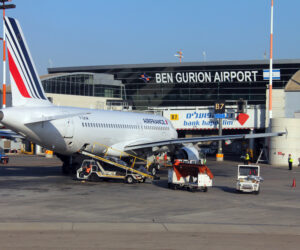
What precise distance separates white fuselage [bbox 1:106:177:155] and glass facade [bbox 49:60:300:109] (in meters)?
41.4

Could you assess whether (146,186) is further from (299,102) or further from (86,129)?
(299,102)

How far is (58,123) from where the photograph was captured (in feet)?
107

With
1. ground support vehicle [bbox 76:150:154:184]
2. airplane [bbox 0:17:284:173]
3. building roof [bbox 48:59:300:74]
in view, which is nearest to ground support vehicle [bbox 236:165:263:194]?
ground support vehicle [bbox 76:150:154:184]

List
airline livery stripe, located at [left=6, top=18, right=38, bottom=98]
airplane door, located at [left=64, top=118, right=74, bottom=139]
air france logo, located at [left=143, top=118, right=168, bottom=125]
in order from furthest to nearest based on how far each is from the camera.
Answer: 1. air france logo, located at [left=143, top=118, right=168, bottom=125]
2. airplane door, located at [left=64, top=118, right=74, bottom=139]
3. airline livery stripe, located at [left=6, top=18, right=38, bottom=98]

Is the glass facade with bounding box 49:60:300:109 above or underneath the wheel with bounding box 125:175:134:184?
above

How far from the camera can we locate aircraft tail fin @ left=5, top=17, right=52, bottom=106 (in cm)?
3106

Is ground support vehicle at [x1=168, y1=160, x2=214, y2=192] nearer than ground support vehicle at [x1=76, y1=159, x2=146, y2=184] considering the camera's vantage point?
Yes

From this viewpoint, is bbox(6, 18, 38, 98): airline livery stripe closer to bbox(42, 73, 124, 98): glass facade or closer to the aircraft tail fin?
the aircraft tail fin

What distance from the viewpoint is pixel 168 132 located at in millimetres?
48281

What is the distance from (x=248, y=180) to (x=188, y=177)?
3722 mm

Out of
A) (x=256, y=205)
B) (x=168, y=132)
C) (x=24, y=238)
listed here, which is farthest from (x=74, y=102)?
(x=24, y=238)

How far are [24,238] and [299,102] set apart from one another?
53.9 m

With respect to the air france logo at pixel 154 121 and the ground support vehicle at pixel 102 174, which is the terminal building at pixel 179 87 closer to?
the air france logo at pixel 154 121

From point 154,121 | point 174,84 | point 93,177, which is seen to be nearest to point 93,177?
point 93,177
